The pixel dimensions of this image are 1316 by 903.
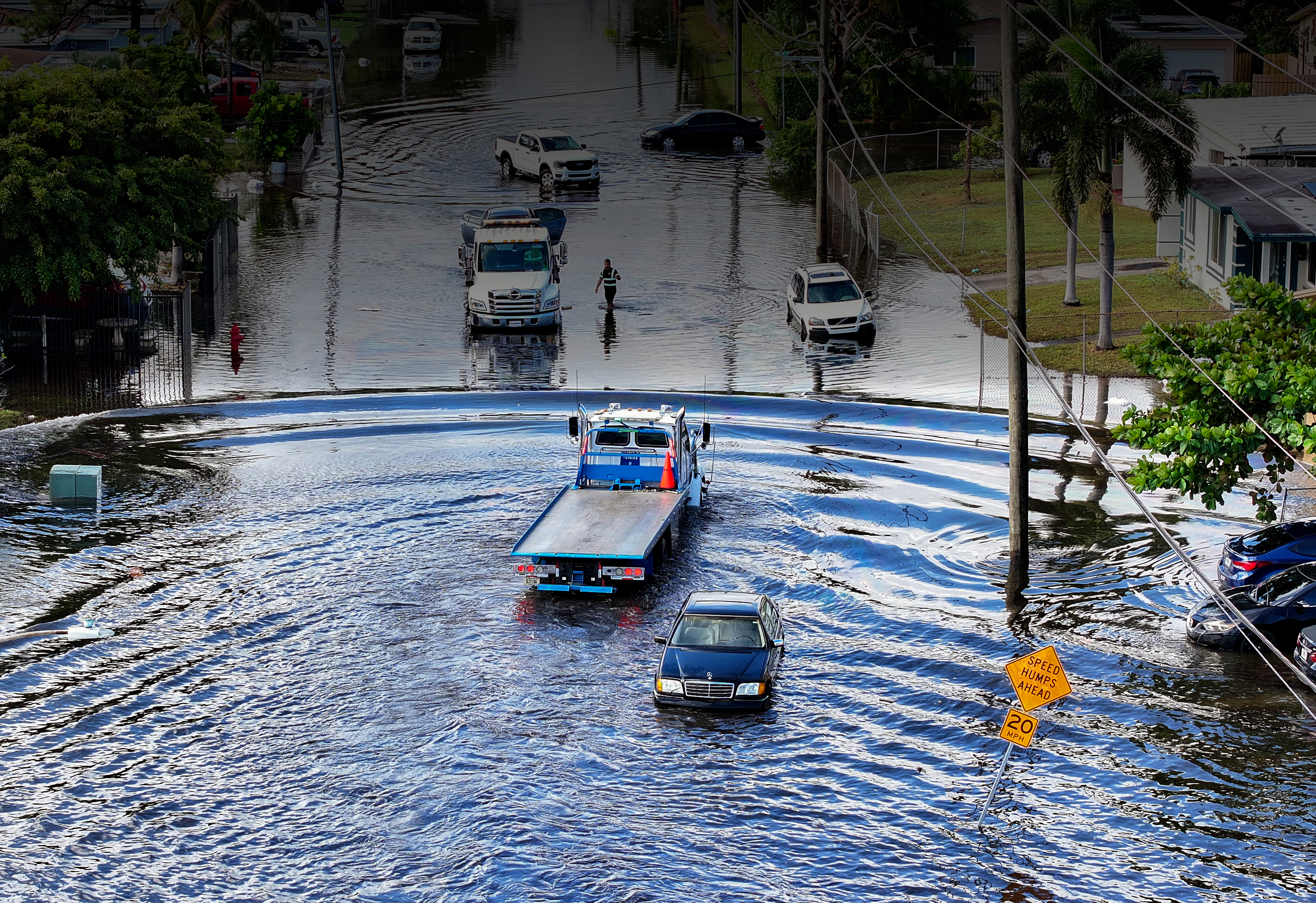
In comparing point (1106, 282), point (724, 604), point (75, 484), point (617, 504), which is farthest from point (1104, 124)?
point (75, 484)

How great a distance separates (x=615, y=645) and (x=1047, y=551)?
9.16 m

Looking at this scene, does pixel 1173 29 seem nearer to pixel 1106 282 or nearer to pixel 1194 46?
pixel 1194 46

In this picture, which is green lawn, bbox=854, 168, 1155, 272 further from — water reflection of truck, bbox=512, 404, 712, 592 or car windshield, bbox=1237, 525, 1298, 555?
car windshield, bbox=1237, 525, 1298, 555

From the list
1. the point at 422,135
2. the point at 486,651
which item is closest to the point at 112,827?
the point at 486,651

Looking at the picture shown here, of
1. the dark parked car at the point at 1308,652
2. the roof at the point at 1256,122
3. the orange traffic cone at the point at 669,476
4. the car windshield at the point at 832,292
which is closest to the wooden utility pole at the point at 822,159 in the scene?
the car windshield at the point at 832,292

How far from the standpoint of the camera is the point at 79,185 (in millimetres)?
42000

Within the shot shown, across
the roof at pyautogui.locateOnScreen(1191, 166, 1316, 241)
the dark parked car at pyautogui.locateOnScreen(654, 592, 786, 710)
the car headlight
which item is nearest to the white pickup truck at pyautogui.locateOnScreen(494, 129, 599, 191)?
the roof at pyautogui.locateOnScreen(1191, 166, 1316, 241)

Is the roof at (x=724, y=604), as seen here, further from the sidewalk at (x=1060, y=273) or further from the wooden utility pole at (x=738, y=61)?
the wooden utility pole at (x=738, y=61)

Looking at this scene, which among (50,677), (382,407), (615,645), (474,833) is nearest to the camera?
(474,833)

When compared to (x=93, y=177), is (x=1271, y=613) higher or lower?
lower

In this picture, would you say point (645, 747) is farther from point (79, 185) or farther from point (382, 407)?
point (79, 185)

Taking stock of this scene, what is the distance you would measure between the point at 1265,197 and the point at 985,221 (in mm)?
15157

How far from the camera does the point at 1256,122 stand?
174ft

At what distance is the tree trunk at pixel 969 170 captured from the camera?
2419 inches
